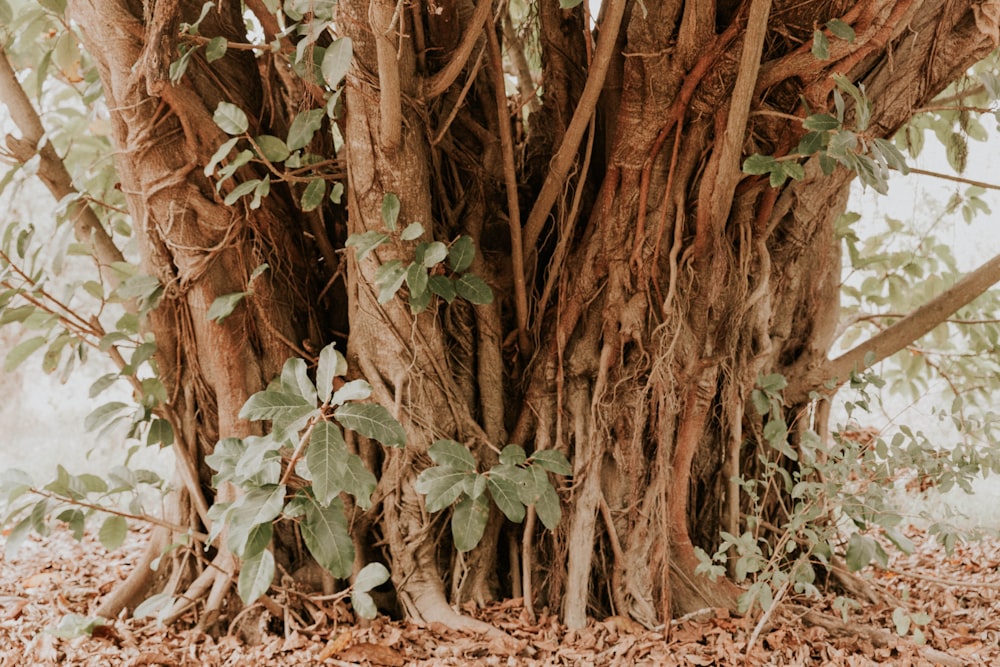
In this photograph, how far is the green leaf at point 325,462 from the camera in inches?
49.8

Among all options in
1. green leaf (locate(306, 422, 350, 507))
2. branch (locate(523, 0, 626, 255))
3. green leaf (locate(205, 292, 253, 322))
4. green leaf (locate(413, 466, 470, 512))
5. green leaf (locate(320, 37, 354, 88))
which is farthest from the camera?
green leaf (locate(205, 292, 253, 322))

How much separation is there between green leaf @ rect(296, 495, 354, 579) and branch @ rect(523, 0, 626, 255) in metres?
0.87

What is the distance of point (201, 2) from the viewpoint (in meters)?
1.84

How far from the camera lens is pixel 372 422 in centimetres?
134

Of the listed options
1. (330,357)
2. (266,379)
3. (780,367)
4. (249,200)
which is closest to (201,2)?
(249,200)

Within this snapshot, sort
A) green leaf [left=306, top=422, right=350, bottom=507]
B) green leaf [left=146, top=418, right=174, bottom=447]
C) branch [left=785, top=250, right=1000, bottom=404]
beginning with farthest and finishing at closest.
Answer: branch [left=785, top=250, right=1000, bottom=404], green leaf [left=146, top=418, right=174, bottom=447], green leaf [left=306, top=422, right=350, bottom=507]

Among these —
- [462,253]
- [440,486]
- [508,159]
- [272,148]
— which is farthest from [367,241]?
[440,486]

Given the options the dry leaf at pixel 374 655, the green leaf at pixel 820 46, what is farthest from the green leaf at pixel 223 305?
the green leaf at pixel 820 46

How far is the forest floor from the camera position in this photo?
Answer: 1649mm

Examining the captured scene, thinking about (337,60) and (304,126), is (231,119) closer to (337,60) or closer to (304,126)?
(304,126)

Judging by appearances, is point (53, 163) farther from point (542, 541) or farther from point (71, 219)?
point (542, 541)

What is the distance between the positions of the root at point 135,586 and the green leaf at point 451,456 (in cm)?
90

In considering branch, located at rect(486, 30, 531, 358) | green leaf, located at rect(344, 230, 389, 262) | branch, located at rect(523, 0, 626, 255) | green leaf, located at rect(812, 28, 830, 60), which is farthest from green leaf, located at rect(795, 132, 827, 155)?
green leaf, located at rect(344, 230, 389, 262)

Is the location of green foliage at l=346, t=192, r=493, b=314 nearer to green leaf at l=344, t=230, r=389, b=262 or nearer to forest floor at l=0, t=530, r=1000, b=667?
green leaf at l=344, t=230, r=389, b=262
